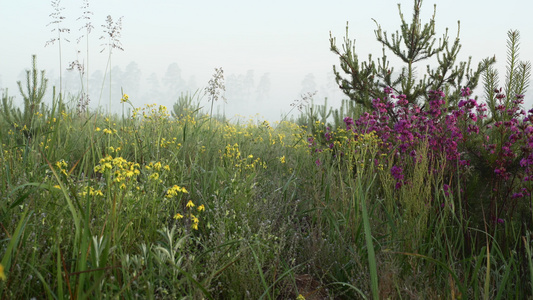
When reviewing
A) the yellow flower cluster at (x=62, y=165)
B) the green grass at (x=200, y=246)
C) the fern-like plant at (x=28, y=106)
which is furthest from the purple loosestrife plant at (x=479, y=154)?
the fern-like plant at (x=28, y=106)

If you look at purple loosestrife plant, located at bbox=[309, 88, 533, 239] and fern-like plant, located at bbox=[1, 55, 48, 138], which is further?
fern-like plant, located at bbox=[1, 55, 48, 138]

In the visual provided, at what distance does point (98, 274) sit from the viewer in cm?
142

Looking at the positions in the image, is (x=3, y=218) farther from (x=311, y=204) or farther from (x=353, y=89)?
(x=353, y=89)

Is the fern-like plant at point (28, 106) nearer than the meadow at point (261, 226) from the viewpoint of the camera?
No

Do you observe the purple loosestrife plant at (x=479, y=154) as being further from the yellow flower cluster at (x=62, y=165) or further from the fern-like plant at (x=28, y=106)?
the fern-like plant at (x=28, y=106)

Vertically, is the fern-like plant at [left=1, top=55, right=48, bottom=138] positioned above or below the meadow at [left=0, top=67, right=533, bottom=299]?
above

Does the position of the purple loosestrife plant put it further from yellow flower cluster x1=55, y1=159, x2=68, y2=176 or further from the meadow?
yellow flower cluster x1=55, y1=159, x2=68, y2=176

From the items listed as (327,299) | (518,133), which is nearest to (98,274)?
(327,299)

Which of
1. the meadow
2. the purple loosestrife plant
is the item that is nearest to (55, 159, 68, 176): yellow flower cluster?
the meadow

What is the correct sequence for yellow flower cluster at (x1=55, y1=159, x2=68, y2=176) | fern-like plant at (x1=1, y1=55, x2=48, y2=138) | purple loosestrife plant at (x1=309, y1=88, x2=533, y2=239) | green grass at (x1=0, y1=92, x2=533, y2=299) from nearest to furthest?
green grass at (x1=0, y1=92, x2=533, y2=299), yellow flower cluster at (x1=55, y1=159, x2=68, y2=176), purple loosestrife plant at (x1=309, y1=88, x2=533, y2=239), fern-like plant at (x1=1, y1=55, x2=48, y2=138)

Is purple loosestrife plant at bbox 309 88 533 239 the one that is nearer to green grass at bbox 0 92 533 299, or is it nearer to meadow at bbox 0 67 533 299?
meadow at bbox 0 67 533 299

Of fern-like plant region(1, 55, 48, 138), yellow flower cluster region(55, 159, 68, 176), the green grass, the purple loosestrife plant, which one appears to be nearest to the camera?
the green grass

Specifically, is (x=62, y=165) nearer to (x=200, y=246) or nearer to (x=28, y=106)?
(x=200, y=246)

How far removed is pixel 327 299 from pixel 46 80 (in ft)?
15.1
